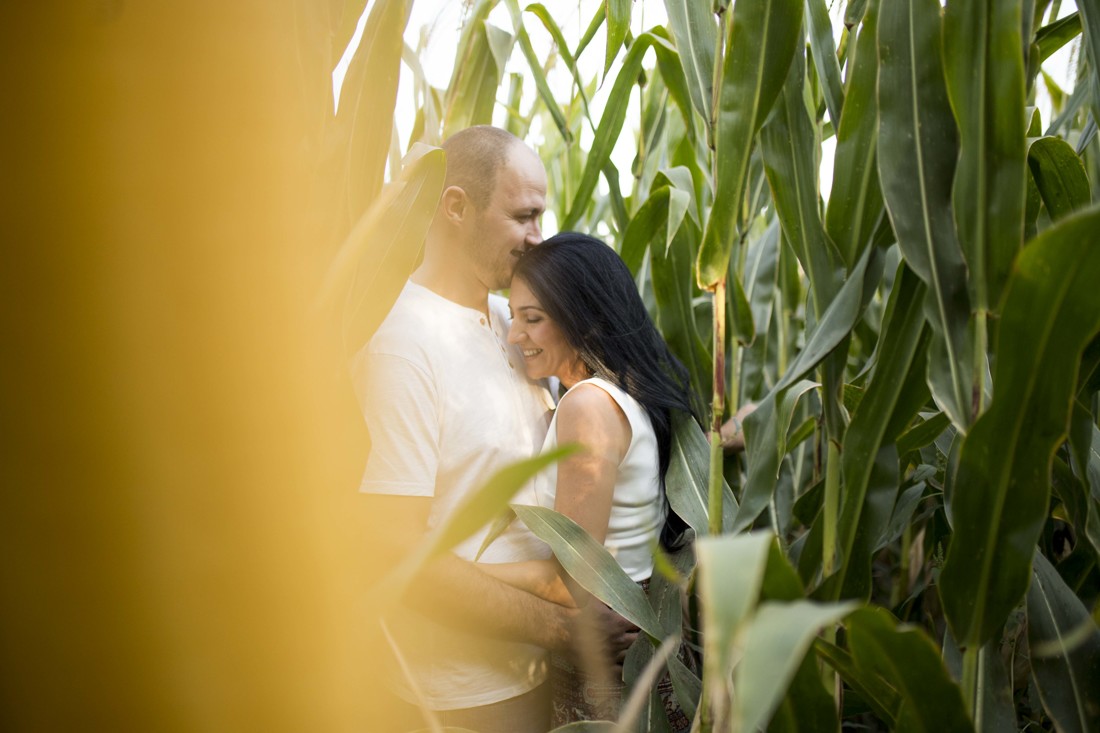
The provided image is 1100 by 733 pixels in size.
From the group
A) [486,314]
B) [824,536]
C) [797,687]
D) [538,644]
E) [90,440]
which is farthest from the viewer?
[486,314]

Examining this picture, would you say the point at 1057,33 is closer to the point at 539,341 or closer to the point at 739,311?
the point at 739,311

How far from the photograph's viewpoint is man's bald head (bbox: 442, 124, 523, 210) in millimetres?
922

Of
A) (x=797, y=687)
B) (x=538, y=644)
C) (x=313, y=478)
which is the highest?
(x=313, y=478)

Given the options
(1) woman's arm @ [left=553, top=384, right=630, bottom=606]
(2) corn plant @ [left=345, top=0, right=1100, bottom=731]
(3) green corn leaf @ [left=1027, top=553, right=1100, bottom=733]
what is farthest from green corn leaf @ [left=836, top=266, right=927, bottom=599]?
(1) woman's arm @ [left=553, top=384, right=630, bottom=606]

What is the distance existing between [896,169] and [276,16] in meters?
0.30

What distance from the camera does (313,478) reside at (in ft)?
0.89

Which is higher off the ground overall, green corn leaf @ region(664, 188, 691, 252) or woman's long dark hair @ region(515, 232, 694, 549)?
green corn leaf @ region(664, 188, 691, 252)

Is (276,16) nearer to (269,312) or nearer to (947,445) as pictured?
(269,312)

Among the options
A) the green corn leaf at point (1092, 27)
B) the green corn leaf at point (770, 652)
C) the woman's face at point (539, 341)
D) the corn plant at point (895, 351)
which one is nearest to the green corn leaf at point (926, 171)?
the corn plant at point (895, 351)

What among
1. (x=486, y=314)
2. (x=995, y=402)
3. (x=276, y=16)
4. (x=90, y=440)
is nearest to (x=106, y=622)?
(x=90, y=440)

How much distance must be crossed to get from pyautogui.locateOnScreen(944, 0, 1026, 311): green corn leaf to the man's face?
1.99 ft

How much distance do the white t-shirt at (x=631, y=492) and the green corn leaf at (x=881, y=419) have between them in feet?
1.23

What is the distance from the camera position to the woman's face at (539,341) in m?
0.91

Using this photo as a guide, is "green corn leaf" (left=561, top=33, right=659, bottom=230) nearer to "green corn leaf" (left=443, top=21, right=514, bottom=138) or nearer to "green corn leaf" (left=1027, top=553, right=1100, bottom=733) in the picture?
"green corn leaf" (left=443, top=21, right=514, bottom=138)
